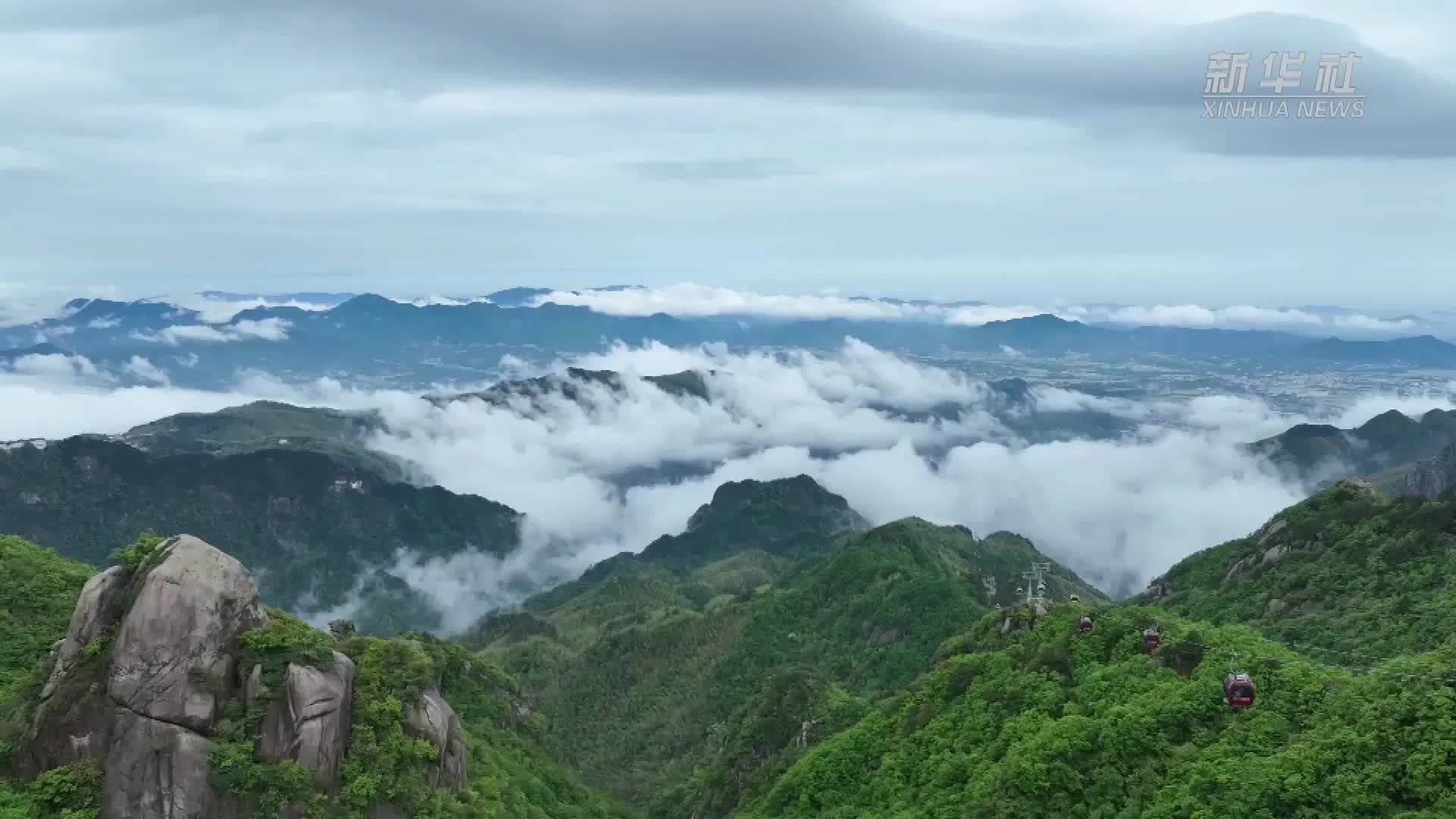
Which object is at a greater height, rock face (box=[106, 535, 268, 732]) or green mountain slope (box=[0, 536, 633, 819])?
rock face (box=[106, 535, 268, 732])

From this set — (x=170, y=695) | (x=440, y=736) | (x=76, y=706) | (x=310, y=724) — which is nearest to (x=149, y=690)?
(x=170, y=695)

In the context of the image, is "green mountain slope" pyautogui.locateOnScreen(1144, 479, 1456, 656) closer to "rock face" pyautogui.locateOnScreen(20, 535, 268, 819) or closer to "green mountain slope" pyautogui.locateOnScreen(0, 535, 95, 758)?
"rock face" pyautogui.locateOnScreen(20, 535, 268, 819)

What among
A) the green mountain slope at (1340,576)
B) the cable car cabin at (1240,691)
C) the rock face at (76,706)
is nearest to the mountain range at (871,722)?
the rock face at (76,706)

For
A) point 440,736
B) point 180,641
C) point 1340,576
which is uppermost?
point 180,641

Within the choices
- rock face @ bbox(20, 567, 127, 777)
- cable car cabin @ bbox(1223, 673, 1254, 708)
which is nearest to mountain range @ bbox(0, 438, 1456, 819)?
rock face @ bbox(20, 567, 127, 777)

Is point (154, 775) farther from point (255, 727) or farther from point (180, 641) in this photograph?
point (180, 641)

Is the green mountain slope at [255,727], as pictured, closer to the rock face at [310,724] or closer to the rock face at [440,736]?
the rock face at [310,724]
